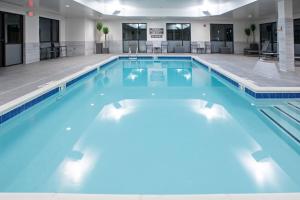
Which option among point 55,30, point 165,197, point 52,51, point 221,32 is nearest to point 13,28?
point 52,51

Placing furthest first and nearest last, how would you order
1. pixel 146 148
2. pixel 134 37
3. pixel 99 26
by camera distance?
pixel 134 37, pixel 99 26, pixel 146 148

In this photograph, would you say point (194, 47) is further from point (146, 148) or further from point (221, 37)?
point (146, 148)

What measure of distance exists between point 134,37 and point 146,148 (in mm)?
14947

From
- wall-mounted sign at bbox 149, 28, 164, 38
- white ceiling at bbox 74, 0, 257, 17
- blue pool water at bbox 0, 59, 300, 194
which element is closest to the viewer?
blue pool water at bbox 0, 59, 300, 194

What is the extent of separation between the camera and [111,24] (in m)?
16.9

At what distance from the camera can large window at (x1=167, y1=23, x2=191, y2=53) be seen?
56.9 ft

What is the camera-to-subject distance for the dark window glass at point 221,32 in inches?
682

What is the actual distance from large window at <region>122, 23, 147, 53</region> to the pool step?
43.9ft

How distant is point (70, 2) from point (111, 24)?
7281mm

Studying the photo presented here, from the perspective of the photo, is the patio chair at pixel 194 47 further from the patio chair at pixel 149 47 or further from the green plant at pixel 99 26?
the green plant at pixel 99 26

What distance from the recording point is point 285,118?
12.9ft

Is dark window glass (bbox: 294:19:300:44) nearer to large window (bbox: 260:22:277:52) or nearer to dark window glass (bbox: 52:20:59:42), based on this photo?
large window (bbox: 260:22:277:52)

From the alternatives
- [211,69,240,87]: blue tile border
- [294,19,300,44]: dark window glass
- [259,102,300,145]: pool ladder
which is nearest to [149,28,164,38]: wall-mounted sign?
[294,19,300,44]: dark window glass

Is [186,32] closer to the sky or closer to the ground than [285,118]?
closer to the sky
